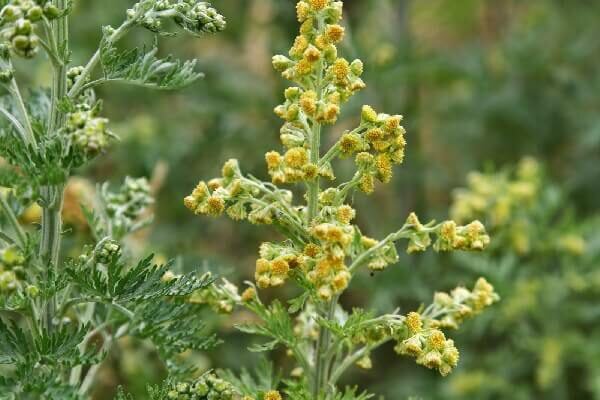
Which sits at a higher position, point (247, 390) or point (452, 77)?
point (452, 77)

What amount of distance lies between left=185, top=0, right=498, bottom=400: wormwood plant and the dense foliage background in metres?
1.05

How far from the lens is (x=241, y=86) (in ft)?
14.5

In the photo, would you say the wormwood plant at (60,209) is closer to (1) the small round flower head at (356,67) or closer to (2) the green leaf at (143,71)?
(2) the green leaf at (143,71)

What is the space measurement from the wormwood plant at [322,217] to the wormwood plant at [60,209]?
136 millimetres

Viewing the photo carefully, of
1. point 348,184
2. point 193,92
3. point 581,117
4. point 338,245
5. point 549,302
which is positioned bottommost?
point 338,245

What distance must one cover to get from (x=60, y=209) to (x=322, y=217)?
1.47ft

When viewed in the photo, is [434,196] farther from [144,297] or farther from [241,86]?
[144,297]

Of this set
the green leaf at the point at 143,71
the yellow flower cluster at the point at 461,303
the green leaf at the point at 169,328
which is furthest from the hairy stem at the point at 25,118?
the yellow flower cluster at the point at 461,303

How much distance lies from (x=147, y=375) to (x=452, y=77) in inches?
79.9

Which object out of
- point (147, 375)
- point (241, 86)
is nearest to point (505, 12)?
point (241, 86)

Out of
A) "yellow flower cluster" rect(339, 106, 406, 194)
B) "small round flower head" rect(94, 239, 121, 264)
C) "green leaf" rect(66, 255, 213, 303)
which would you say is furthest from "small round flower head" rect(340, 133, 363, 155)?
"small round flower head" rect(94, 239, 121, 264)

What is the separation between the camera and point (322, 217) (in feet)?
4.89

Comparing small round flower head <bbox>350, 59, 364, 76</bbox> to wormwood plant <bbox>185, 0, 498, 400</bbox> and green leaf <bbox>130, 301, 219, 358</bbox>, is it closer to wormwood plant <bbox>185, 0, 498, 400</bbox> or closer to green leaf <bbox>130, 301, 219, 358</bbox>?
wormwood plant <bbox>185, 0, 498, 400</bbox>

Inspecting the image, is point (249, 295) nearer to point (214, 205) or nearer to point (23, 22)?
point (214, 205)
